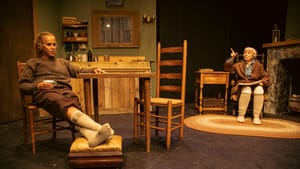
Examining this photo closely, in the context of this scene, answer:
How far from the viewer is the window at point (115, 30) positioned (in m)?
4.21

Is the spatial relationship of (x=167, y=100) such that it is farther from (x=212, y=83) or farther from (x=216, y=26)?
(x=216, y=26)

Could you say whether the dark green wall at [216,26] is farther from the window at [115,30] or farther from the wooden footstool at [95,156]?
the wooden footstool at [95,156]

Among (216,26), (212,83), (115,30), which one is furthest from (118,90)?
(216,26)

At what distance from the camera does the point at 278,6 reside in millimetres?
5254

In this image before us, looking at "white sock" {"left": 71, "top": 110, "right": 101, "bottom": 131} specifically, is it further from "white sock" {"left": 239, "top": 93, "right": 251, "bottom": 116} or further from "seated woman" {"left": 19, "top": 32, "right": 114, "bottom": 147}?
"white sock" {"left": 239, "top": 93, "right": 251, "bottom": 116}

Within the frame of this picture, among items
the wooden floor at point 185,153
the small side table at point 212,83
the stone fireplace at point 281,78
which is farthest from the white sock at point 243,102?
the stone fireplace at point 281,78

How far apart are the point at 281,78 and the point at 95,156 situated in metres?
3.57

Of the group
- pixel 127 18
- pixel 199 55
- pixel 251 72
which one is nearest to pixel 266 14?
pixel 199 55

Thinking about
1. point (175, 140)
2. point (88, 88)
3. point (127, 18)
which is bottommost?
point (175, 140)

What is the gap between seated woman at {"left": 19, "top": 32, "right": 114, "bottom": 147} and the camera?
1639 mm

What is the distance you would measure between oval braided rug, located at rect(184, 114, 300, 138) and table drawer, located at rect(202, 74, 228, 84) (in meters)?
0.64

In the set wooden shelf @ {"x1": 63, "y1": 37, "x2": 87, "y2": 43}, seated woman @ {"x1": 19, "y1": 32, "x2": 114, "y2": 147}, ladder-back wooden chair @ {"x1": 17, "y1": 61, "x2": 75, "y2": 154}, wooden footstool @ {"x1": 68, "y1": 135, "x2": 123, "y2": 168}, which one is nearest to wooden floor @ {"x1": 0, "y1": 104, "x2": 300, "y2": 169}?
ladder-back wooden chair @ {"x1": 17, "y1": 61, "x2": 75, "y2": 154}

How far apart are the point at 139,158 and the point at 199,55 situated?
3849 millimetres

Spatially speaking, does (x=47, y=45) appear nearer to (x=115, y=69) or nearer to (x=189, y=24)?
(x=115, y=69)
